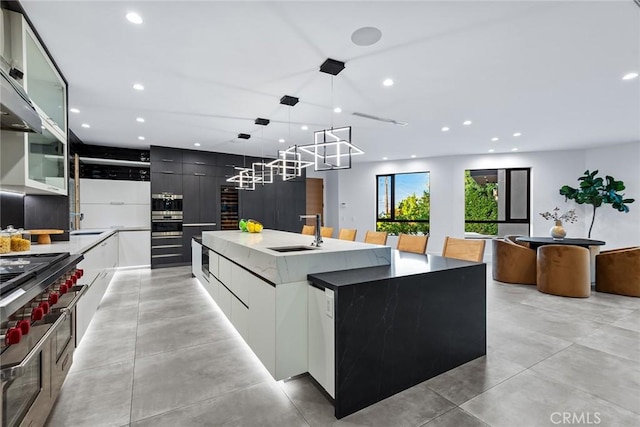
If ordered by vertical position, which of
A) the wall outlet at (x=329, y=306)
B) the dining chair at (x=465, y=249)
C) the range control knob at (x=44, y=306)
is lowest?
the wall outlet at (x=329, y=306)

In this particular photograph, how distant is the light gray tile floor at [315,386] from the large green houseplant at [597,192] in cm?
414

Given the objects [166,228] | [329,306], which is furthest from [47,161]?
[166,228]

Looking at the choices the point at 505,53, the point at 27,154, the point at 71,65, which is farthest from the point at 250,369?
the point at 505,53

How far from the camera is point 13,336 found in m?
1.19

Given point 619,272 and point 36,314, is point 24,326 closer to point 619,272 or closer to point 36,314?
point 36,314

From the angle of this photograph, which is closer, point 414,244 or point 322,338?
point 322,338

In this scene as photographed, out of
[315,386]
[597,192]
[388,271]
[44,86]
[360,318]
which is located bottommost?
[315,386]

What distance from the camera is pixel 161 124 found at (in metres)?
4.94

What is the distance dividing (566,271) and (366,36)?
4.28m

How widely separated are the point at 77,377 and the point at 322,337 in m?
1.96

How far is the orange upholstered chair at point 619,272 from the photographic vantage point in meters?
4.25

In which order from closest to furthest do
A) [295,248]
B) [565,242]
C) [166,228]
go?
[295,248] → [565,242] → [166,228]

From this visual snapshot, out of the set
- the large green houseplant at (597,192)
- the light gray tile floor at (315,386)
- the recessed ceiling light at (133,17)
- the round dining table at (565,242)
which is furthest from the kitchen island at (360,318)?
the large green houseplant at (597,192)

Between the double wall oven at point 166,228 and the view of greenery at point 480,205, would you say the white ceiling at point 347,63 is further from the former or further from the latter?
the view of greenery at point 480,205
